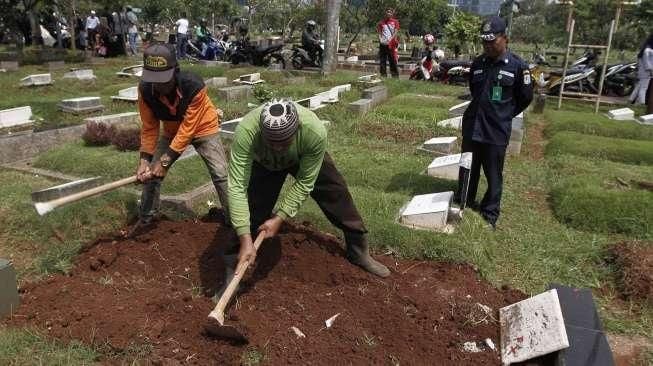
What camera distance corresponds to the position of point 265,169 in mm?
3219

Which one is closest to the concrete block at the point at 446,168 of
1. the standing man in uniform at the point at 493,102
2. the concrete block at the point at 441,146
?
the standing man in uniform at the point at 493,102

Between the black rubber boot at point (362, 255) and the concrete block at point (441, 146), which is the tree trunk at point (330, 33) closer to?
the concrete block at point (441, 146)

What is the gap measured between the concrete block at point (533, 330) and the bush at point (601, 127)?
20.2ft

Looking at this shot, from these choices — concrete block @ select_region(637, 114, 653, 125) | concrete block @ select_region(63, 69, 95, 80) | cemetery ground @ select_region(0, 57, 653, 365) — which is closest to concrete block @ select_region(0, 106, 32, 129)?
cemetery ground @ select_region(0, 57, 653, 365)

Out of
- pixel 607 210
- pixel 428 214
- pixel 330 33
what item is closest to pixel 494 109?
pixel 428 214

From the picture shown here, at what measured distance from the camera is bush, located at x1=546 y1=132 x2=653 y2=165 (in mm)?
6930

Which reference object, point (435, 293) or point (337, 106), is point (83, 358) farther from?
point (337, 106)

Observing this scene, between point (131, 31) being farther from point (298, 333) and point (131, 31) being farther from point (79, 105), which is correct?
point (298, 333)

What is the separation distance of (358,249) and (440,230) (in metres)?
0.98

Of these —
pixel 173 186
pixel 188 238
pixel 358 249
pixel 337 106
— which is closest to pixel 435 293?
pixel 358 249

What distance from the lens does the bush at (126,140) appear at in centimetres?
615

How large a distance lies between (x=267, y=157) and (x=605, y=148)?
19.5ft

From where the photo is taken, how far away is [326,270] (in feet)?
11.8

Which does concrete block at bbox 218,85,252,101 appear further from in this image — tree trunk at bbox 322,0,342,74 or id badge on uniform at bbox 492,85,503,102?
id badge on uniform at bbox 492,85,503,102
